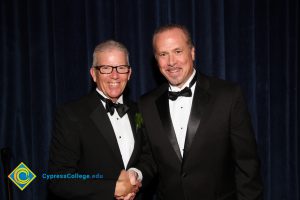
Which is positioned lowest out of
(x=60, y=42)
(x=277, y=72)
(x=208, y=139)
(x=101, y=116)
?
(x=208, y=139)

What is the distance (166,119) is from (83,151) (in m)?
0.62

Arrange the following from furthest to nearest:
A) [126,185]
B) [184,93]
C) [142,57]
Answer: [142,57], [184,93], [126,185]

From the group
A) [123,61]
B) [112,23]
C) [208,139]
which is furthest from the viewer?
[112,23]

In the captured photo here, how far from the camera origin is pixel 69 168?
80.0 inches

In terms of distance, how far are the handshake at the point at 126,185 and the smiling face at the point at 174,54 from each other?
731 millimetres

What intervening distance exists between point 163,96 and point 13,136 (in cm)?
174

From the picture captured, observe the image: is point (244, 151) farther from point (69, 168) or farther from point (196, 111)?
point (69, 168)

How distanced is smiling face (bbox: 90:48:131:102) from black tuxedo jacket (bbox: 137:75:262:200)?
412 mm

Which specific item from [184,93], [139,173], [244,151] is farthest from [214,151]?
[139,173]

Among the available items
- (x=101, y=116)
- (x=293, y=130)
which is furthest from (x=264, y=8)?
(x=101, y=116)

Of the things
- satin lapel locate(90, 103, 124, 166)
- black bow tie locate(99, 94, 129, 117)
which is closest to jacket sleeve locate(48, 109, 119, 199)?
satin lapel locate(90, 103, 124, 166)

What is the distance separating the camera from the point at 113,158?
2.04 meters

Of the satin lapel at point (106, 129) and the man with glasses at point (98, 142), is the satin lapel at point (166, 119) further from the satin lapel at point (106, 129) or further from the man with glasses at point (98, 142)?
the satin lapel at point (106, 129)

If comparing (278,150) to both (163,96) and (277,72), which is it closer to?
(277,72)
